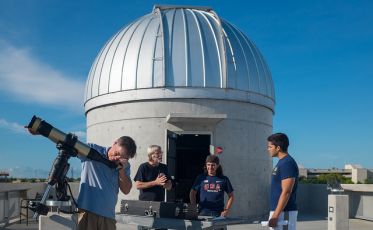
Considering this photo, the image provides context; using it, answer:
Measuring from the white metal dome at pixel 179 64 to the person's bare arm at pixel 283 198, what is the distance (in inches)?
314

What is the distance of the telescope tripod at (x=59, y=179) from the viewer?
11.8ft

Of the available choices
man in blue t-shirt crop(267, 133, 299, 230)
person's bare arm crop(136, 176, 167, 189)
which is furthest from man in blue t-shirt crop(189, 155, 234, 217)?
man in blue t-shirt crop(267, 133, 299, 230)

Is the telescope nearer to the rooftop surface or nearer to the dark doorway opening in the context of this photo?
the rooftop surface

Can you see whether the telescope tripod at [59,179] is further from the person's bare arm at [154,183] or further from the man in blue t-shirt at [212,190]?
the man in blue t-shirt at [212,190]

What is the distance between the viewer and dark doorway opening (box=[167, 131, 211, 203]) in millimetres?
12516

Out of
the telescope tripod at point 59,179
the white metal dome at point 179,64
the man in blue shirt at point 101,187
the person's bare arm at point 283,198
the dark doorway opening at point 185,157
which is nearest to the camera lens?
the telescope tripod at point 59,179

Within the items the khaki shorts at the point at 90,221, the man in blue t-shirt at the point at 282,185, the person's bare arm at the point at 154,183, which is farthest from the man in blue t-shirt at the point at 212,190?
the khaki shorts at the point at 90,221

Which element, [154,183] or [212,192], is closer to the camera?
[154,183]

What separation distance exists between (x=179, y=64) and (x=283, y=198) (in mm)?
8491

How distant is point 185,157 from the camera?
15.8m

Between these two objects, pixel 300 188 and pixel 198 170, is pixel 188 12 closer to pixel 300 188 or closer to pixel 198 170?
pixel 198 170

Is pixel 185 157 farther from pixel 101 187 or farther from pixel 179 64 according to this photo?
pixel 101 187

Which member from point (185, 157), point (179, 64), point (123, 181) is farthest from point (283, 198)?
point (185, 157)

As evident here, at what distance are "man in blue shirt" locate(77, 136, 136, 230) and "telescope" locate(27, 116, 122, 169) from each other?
145 millimetres
